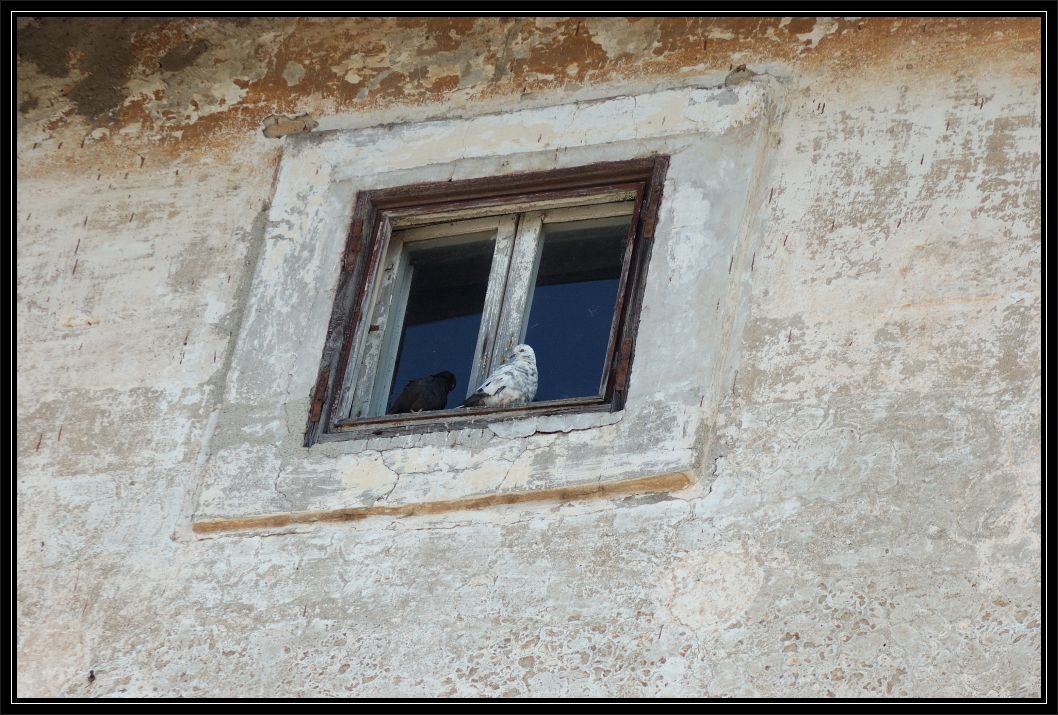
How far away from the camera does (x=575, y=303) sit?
19.3 feet

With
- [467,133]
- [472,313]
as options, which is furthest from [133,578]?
[467,133]

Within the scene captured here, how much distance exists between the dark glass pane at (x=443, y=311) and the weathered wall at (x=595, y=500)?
1.71 ft

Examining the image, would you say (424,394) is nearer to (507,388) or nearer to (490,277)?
(507,388)

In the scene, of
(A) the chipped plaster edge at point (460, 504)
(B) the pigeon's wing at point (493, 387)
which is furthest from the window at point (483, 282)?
(A) the chipped plaster edge at point (460, 504)

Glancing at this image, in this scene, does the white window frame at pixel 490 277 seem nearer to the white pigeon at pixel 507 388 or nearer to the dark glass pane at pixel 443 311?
the dark glass pane at pixel 443 311

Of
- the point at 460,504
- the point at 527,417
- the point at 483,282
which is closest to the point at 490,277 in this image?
the point at 483,282

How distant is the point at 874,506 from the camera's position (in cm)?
477

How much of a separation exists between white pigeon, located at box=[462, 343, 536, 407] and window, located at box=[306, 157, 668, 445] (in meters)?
0.10

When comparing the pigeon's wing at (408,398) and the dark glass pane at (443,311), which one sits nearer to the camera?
the pigeon's wing at (408,398)

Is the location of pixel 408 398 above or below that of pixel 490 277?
below

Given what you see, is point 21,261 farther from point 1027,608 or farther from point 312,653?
point 1027,608

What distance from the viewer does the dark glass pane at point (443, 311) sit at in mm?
5875

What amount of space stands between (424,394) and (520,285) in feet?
1.75

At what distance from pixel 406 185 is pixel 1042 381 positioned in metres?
2.29
